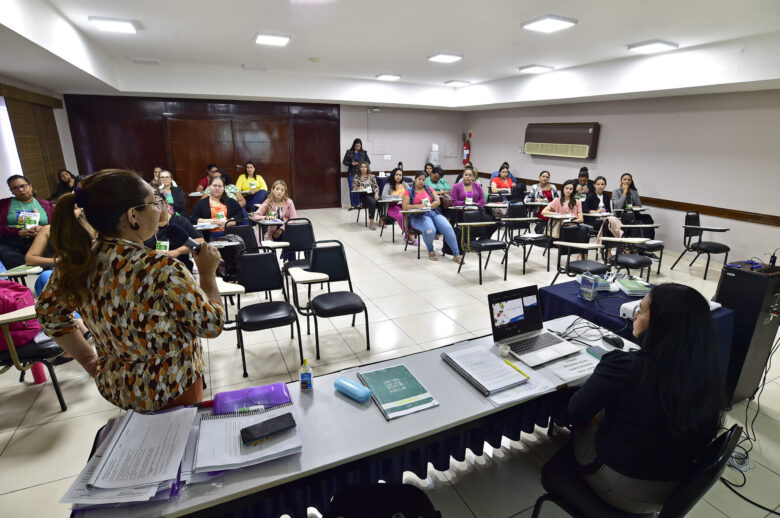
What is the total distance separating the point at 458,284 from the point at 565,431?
2.95 metres

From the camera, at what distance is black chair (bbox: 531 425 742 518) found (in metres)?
1.32

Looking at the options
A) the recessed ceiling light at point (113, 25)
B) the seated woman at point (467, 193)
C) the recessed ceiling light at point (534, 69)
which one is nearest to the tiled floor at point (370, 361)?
the seated woman at point (467, 193)

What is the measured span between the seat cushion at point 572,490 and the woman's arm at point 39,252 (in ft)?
13.4

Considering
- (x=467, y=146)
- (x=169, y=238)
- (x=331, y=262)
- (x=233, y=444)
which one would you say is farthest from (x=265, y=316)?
(x=467, y=146)

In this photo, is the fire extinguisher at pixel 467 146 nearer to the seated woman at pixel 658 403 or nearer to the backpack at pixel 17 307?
the backpack at pixel 17 307

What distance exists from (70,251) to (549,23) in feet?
18.4

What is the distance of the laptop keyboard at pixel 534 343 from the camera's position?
220 cm

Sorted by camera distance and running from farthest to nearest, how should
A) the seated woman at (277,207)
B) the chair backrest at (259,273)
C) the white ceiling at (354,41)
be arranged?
the seated woman at (277,207) < the white ceiling at (354,41) < the chair backrest at (259,273)

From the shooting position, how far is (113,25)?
540 centimetres

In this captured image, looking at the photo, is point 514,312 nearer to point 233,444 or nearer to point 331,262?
point 233,444

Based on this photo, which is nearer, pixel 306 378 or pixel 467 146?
pixel 306 378

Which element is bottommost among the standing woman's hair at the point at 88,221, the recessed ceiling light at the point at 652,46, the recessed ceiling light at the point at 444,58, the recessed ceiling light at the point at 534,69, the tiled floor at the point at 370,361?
the tiled floor at the point at 370,361

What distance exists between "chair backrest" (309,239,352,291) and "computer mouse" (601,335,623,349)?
2.35 m

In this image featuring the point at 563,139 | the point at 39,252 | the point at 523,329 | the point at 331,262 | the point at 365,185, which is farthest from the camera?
the point at 563,139
